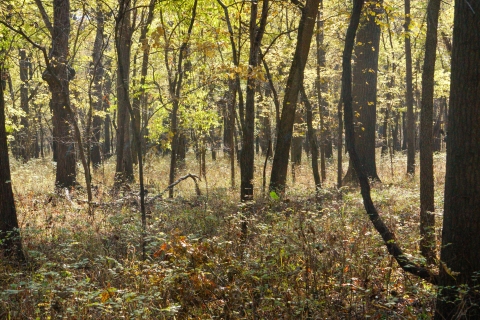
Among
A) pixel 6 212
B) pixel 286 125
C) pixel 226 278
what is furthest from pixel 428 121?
pixel 6 212

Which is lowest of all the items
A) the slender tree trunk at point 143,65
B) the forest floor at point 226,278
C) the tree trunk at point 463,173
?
the forest floor at point 226,278

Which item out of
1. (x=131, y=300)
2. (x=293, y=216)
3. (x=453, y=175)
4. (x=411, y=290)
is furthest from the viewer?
(x=293, y=216)

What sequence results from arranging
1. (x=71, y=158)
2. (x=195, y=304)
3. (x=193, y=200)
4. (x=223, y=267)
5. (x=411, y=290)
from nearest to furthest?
(x=411, y=290) < (x=195, y=304) < (x=223, y=267) < (x=193, y=200) < (x=71, y=158)

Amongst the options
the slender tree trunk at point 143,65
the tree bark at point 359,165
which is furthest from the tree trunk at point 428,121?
the slender tree trunk at point 143,65

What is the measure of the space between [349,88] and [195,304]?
2936 mm

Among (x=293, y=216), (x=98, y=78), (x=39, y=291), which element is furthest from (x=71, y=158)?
(x=39, y=291)

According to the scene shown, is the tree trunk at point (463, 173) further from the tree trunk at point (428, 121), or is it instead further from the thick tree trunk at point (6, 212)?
the thick tree trunk at point (6, 212)

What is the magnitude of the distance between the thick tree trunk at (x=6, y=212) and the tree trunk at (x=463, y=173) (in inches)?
228

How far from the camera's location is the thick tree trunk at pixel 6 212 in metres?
6.82

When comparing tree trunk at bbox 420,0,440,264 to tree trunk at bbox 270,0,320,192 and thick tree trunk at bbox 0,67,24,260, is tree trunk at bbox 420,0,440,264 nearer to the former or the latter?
tree trunk at bbox 270,0,320,192

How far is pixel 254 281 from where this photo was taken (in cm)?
513

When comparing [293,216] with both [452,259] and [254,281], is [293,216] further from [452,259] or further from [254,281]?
[452,259]

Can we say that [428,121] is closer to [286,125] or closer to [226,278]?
[226,278]

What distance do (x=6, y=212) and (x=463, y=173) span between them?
6385mm
